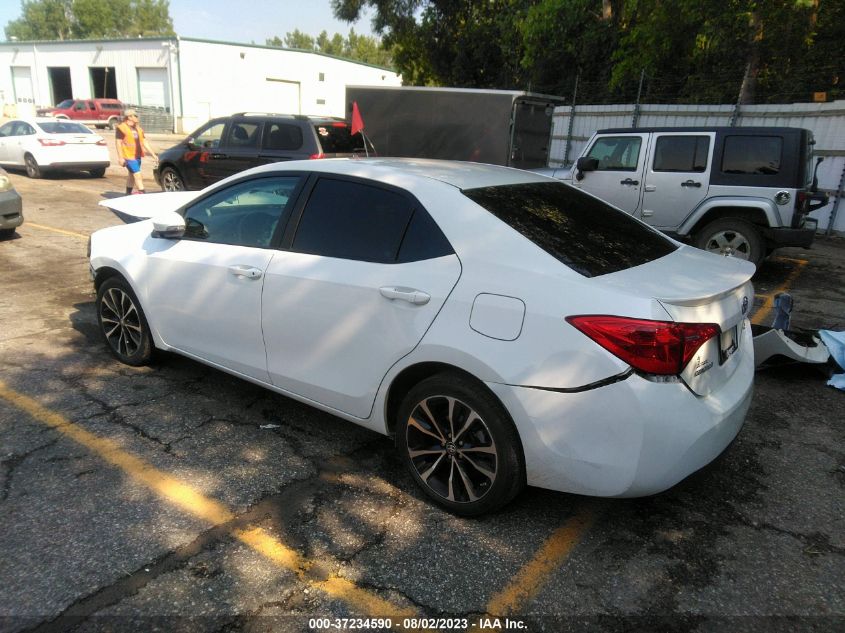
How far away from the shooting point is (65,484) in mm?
3123

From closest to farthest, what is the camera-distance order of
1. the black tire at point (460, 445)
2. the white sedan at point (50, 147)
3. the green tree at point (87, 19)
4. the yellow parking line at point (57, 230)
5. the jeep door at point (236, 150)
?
1. the black tire at point (460, 445)
2. the yellow parking line at point (57, 230)
3. the jeep door at point (236, 150)
4. the white sedan at point (50, 147)
5. the green tree at point (87, 19)

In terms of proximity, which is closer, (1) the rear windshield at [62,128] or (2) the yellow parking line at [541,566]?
(2) the yellow parking line at [541,566]

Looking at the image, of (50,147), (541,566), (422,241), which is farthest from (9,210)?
(541,566)

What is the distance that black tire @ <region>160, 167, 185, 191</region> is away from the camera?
1217cm

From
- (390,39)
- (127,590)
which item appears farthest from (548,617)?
(390,39)

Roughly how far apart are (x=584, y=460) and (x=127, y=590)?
6.21 feet

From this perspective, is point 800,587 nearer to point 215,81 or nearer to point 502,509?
point 502,509

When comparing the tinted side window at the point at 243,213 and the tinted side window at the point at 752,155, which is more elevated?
the tinted side window at the point at 752,155

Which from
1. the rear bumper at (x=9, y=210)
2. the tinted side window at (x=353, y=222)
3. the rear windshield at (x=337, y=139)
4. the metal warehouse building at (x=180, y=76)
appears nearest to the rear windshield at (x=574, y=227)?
the tinted side window at (x=353, y=222)

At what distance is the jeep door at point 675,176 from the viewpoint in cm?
791

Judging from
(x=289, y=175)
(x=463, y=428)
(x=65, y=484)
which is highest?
(x=289, y=175)

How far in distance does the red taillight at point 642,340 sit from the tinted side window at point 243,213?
196 cm

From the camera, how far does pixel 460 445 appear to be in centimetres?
286

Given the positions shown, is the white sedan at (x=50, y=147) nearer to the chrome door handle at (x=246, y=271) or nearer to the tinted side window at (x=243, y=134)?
the tinted side window at (x=243, y=134)
